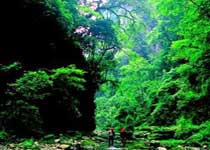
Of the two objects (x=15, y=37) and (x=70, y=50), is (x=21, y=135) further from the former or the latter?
(x=70, y=50)

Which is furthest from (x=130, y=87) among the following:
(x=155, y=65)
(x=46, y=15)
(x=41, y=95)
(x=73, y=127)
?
(x=41, y=95)

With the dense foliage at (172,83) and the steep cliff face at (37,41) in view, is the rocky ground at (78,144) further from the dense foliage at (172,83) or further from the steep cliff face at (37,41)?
the steep cliff face at (37,41)

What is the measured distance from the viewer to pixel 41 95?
Answer: 1579 centimetres

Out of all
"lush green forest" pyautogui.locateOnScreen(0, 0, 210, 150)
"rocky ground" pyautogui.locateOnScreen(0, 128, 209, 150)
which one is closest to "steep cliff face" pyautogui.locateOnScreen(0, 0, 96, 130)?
"lush green forest" pyautogui.locateOnScreen(0, 0, 210, 150)

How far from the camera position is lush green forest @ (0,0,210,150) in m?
15.5

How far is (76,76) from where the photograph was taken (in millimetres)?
20875

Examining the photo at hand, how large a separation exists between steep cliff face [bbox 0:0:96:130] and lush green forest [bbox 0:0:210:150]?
0.05m

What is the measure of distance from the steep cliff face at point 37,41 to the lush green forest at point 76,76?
0.16 feet

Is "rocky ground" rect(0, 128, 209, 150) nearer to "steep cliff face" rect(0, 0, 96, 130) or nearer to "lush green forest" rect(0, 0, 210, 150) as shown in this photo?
"lush green forest" rect(0, 0, 210, 150)

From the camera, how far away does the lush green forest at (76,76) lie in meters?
15.5

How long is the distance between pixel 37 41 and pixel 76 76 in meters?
3.08

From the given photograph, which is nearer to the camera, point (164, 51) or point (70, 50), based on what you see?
point (70, 50)

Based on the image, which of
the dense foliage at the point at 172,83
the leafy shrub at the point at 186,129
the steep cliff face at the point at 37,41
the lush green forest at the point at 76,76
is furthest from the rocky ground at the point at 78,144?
the steep cliff face at the point at 37,41

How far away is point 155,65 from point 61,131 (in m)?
23.6
